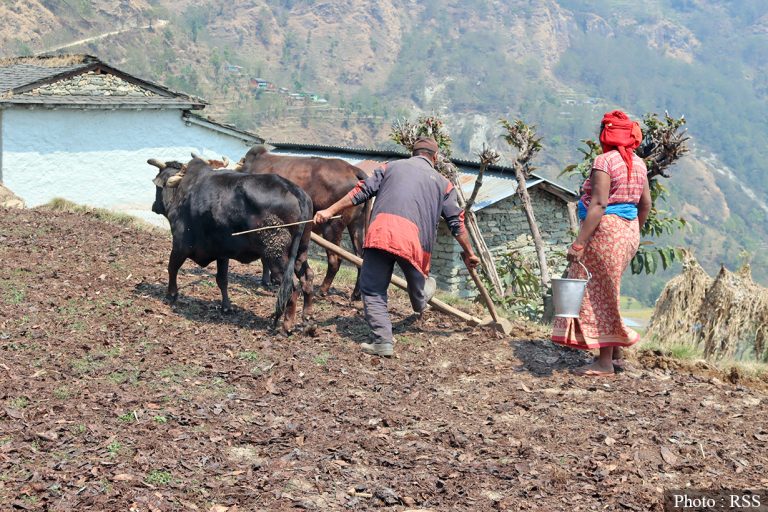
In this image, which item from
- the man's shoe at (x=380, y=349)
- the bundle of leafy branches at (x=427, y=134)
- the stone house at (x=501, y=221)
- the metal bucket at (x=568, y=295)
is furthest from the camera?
the stone house at (x=501, y=221)

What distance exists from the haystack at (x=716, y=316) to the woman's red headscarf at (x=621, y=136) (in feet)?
10.2

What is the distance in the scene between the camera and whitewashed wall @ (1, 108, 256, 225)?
1828cm

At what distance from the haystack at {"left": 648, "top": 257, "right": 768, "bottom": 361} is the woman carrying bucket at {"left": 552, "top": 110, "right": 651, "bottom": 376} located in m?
2.55

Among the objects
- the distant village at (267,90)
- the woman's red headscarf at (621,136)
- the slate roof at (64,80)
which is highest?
the woman's red headscarf at (621,136)

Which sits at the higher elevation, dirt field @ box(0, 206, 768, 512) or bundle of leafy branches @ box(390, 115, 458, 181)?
bundle of leafy branches @ box(390, 115, 458, 181)

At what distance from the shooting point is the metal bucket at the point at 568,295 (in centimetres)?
707

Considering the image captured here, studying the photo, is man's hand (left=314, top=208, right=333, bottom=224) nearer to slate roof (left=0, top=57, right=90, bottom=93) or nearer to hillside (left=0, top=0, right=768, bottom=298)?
slate roof (left=0, top=57, right=90, bottom=93)

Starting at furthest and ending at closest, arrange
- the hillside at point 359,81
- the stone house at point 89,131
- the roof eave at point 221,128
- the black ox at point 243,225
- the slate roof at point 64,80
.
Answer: the hillside at point 359,81
the roof eave at point 221,128
the stone house at point 89,131
the slate roof at point 64,80
the black ox at point 243,225

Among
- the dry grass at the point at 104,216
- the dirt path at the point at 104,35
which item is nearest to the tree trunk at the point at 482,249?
the dry grass at the point at 104,216

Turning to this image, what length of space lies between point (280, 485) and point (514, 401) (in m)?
2.40

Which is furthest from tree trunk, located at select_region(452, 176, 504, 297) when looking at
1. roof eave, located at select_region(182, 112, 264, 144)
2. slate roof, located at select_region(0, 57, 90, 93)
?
roof eave, located at select_region(182, 112, 264, 144)

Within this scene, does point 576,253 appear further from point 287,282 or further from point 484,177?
point 484,177

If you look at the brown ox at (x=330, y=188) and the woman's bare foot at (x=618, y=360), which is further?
the brown ox at (x=330, y=188)

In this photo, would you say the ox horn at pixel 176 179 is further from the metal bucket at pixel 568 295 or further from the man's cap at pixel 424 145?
the metal bucket at pixel 568 295
